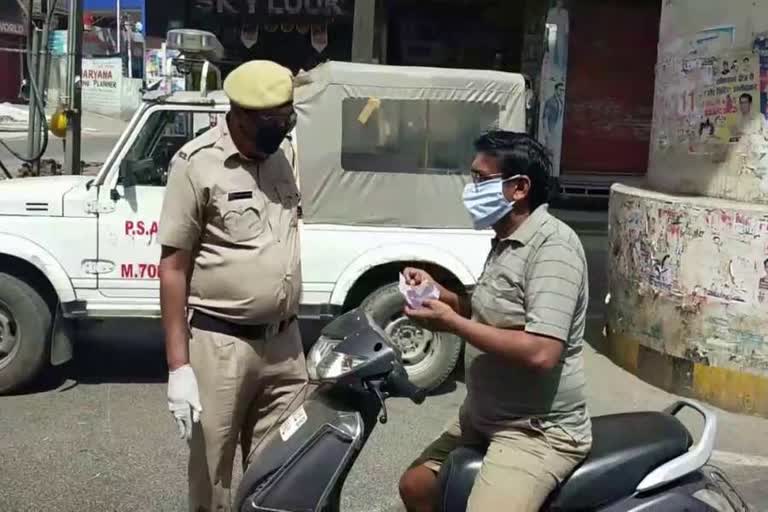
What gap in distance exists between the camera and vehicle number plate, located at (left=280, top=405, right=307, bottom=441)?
281cm

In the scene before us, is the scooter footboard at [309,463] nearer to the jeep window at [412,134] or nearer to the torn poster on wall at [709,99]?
the jeep window at [412,134]

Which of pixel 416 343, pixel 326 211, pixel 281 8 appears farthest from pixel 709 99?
pixel 281 8

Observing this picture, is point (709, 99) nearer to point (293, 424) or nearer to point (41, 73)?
point (293, 424)

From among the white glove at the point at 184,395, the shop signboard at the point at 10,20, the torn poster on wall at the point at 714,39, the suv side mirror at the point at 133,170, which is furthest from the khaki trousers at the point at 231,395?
the shop signboard at the point at 10,20

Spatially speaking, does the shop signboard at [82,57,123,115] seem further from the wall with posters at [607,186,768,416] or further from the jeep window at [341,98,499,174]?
the wall with posters at [607,186,768,416]

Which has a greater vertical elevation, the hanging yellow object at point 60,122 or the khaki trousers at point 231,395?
the hanging yellow object at point 60,122

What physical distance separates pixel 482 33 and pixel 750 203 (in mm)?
10054

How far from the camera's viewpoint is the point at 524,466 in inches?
103

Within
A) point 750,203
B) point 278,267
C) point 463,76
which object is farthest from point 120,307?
point 750,203

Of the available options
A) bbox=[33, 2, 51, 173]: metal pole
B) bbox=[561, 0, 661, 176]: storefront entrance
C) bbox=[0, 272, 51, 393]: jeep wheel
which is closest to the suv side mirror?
bbox=[0, 272, 51, 393]: jeep wheel

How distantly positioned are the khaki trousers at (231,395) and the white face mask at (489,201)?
3.27 ft

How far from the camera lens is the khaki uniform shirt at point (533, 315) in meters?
2.59

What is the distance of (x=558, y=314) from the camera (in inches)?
99.6

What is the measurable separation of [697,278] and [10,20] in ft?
108
